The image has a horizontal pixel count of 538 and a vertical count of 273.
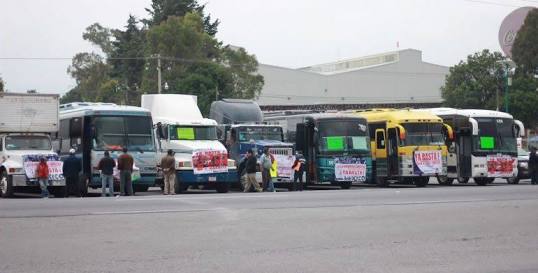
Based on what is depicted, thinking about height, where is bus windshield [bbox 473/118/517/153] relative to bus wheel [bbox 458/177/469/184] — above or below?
above

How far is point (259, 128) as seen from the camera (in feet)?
106

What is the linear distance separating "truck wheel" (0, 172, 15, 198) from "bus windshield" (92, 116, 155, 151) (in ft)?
9.93

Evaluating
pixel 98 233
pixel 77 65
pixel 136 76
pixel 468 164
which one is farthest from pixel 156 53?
pixel 98 233

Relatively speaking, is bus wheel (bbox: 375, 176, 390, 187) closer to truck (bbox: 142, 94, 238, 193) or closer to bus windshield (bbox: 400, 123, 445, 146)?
bus windshield (bbox: 400, 123, 445, 146)

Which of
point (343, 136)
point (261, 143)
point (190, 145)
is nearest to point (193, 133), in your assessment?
point (190, 145)

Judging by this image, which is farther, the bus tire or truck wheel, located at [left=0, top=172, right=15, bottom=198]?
the bus tire

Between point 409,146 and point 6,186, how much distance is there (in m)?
15.6

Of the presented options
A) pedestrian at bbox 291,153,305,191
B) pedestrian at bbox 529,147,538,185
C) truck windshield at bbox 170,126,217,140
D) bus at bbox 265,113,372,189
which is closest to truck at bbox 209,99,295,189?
pedestrian at bbox 291,153,305,191

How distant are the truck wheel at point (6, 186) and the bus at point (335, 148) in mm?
11426

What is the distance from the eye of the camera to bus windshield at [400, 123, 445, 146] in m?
32.9

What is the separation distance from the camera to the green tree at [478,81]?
208 feet

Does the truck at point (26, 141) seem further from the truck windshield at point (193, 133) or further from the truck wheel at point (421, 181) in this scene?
the truck wheel at point (421, 181)

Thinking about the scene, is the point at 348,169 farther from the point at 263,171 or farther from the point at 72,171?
the point at 72,171

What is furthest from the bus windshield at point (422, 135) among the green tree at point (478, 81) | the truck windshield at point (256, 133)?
the green tree at point (478, 81)
